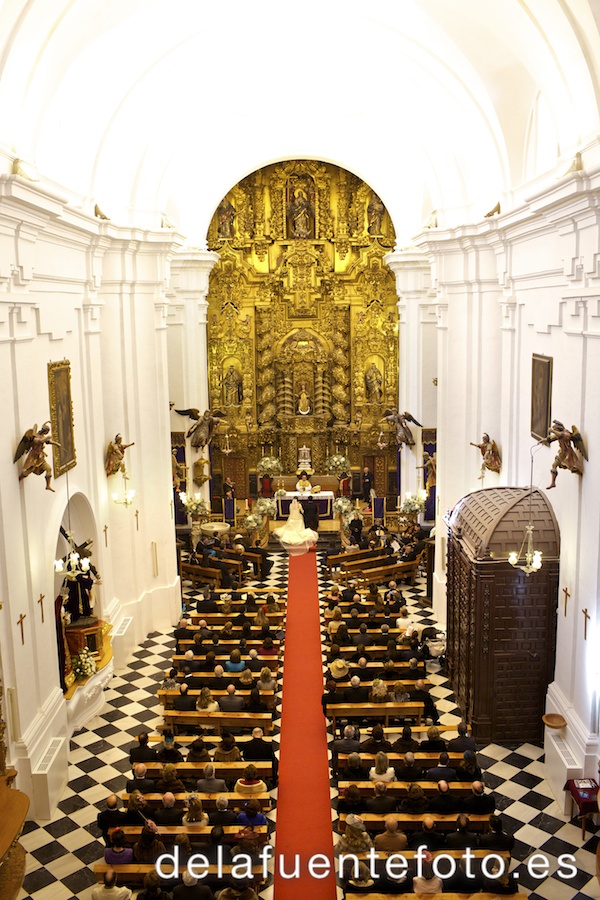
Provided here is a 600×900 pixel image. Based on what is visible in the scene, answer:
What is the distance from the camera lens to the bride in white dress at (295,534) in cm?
2156

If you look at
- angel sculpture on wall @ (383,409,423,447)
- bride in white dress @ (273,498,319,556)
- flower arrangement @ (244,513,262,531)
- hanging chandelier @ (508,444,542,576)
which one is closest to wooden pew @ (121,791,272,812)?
hanging chandelier @ (508,444,542,576)

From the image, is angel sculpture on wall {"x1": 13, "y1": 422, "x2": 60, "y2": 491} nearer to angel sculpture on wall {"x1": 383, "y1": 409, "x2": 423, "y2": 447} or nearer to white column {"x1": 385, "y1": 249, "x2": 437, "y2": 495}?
angel sculpture on wall {"x1": 383, "y1": 409, "x2": 423, "y2": 447}

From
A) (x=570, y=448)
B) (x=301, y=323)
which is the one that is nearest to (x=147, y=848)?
(x=570, y=448)

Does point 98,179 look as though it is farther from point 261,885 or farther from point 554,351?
point 261,885

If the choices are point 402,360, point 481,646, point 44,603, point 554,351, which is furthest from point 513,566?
point 402,360

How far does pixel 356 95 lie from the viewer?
19688 mm

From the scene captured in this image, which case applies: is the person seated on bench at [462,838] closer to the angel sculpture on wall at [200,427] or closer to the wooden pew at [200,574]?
the wooden pew at [200,574]

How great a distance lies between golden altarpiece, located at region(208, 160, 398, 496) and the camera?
85.0ft

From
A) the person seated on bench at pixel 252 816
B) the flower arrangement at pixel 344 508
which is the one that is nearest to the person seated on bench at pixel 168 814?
the person seated on bench at pixel 252 816

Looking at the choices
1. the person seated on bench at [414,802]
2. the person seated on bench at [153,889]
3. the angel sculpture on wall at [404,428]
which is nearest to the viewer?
the person seated on bench at [153,889]

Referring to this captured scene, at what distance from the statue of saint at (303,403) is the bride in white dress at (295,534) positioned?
4682 mm

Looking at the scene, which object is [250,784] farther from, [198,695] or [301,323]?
[301,323]

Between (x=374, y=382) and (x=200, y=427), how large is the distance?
630 cm

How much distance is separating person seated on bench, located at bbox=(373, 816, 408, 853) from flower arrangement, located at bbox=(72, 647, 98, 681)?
5.64m
